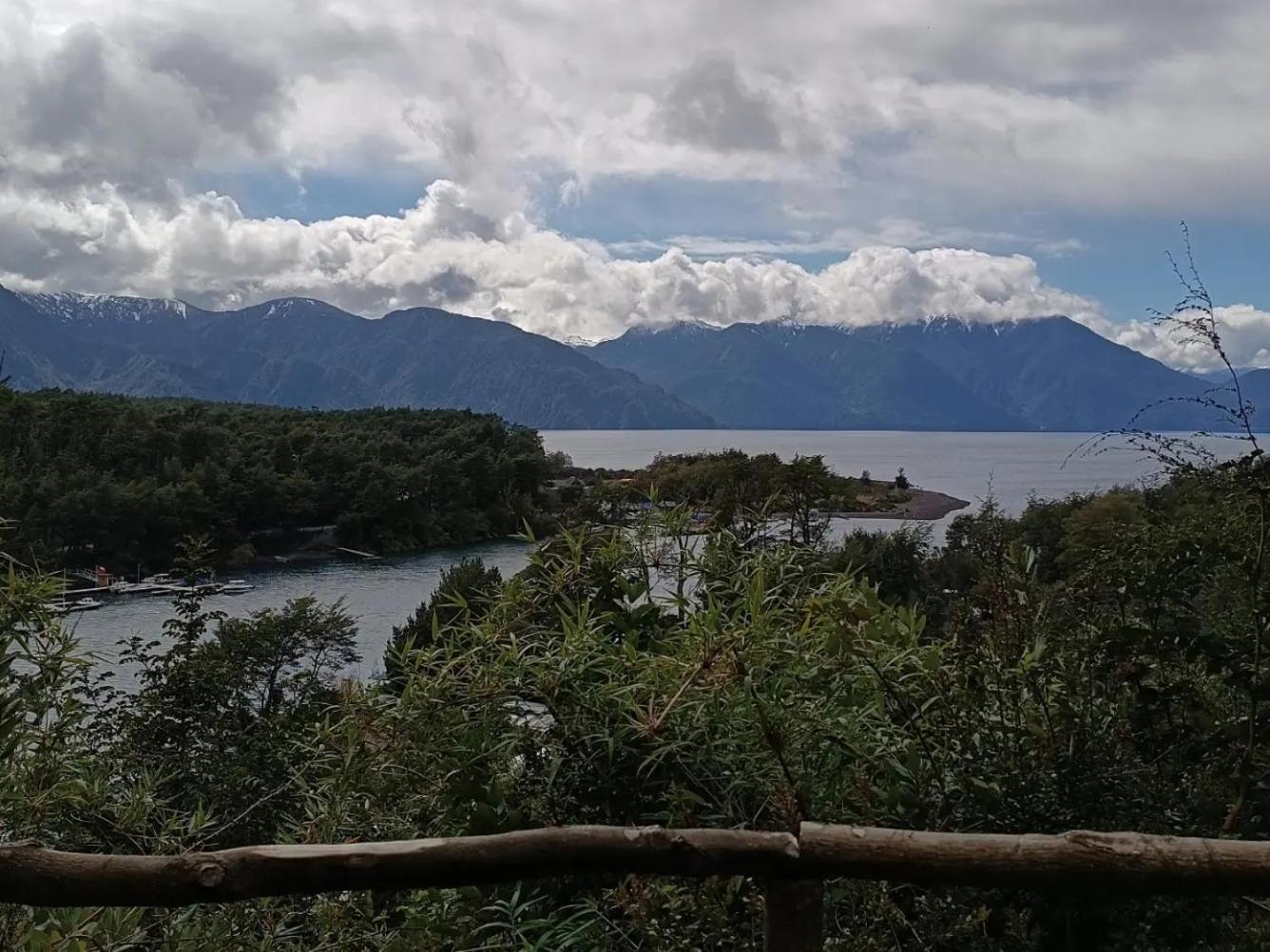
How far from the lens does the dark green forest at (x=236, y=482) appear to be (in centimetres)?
3794

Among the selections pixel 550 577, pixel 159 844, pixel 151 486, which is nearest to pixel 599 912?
pixel 550 577

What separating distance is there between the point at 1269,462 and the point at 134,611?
99.7 ft

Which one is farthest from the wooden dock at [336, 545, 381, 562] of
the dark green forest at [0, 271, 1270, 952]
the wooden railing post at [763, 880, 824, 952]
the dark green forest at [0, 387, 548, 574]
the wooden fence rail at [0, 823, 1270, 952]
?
the wooden railing post at [763, 880, 824, 952]

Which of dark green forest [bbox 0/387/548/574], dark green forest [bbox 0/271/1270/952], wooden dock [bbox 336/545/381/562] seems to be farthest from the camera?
wooden dock [bbox 336/545/381/562]

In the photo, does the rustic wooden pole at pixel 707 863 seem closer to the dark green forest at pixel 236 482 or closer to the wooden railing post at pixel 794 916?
the wooden railing post at pixel 794 916

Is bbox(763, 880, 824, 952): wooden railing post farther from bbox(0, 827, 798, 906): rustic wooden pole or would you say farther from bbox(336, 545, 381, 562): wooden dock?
bbox(336, 545, 381, 562): wooden dock

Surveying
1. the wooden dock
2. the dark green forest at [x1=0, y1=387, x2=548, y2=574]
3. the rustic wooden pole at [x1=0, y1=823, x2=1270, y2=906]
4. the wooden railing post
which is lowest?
the wooden dock

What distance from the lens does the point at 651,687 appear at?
1599 mm

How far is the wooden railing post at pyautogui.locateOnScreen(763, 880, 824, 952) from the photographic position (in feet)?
4.00

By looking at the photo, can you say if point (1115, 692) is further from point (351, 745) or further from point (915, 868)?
point (351, 745)

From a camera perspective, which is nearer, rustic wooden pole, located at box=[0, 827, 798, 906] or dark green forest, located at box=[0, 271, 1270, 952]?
rustic wooden pole, located at box=[0, 827, 798, 906]

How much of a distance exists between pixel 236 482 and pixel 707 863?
48.0 m

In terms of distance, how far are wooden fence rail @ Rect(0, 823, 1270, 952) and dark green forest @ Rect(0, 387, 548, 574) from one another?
3697 centimetres

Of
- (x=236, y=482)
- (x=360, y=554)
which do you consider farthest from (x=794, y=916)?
(x=236, y=482)
